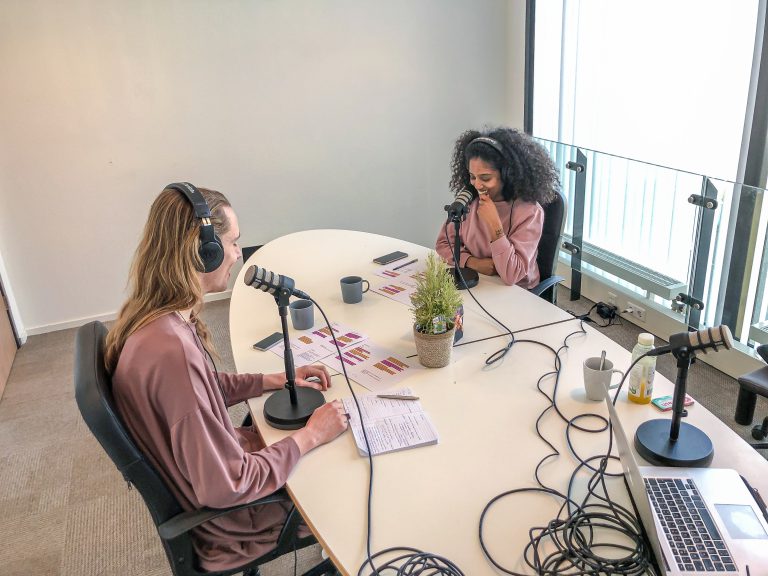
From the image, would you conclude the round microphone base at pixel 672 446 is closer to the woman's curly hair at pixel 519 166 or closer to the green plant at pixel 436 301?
the green plant at pixel 436 301

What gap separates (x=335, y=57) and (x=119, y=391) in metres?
3.15

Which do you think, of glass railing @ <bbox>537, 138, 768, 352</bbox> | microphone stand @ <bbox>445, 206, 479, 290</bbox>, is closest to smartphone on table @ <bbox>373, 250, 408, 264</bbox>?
microphone stand @ <bbox>445, 206, 479, 290</bbox>

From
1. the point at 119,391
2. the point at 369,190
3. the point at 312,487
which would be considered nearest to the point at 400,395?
the point at 312,487

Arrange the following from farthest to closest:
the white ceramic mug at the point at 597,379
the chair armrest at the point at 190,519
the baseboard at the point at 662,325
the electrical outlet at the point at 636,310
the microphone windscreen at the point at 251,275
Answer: the electrical outlet at the point at 636,310 < the baseboard at the point at 662,325 < the white ceramic mug at the point at 597,379 < the microphone windscreen at the point at 251,275 < the chair armrest at the point at 190,519

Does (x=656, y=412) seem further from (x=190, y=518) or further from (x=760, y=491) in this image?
(x=190, y=518)

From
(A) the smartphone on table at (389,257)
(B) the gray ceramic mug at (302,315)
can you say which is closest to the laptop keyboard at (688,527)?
(B) the gray ceramic mug at (302,315)

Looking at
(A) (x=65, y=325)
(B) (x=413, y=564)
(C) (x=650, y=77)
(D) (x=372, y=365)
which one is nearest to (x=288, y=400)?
(D) (x=372, y=365)

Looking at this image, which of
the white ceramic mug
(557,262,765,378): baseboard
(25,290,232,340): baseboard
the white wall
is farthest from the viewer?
(25,290,232,340): baseboard

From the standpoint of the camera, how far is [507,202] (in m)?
2.50

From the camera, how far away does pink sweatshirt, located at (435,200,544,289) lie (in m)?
2.30

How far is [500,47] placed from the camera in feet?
13.9

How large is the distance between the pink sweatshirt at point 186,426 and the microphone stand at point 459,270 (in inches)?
43.0

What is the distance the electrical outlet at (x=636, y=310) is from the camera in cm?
331

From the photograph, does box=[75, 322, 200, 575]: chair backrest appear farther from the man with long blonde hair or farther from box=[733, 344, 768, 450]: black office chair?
box=[733, 344, 768, 450]: black office chair
